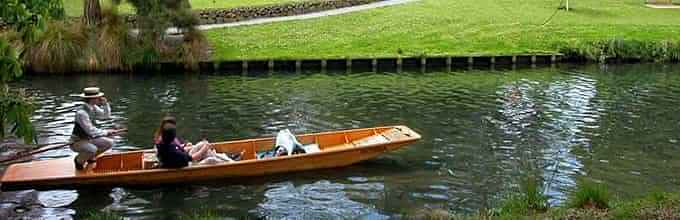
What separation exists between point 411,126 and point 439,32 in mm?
17539

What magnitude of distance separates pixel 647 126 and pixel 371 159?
736 cm

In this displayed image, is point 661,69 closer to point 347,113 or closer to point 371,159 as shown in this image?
point 347,113

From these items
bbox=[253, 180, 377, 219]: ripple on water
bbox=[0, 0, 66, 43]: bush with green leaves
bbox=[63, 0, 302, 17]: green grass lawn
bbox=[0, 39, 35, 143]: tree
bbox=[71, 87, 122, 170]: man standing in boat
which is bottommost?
bbox=[253, 180, 377, 219]: ripple on water

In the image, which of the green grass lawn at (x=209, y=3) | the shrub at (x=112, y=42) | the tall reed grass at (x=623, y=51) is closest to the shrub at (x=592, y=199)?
the shrub at (x=112, y=42)

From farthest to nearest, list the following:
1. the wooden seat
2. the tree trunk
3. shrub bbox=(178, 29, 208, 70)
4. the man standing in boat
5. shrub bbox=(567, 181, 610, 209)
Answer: the tree trunk < shrub bbox=(178, 29, 208, 70) < the wooden seat < the man standing in boat < shrub bbox=(567, 181, 610, 209)

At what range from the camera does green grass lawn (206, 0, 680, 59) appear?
30.4m

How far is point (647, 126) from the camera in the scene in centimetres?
1727

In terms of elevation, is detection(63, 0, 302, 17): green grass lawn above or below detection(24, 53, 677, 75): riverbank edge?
above

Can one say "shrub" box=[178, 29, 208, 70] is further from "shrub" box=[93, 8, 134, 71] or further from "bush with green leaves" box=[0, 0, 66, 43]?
"bush with green leaves" box=[0, 0, 66, 43]

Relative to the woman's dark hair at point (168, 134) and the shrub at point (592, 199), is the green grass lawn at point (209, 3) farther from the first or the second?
the shrub at point (592, 199)

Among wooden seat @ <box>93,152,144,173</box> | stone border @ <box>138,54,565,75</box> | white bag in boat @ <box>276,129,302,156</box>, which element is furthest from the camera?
stone border @ <box>138,54,565,75</box>

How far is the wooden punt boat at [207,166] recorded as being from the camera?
11.8 m

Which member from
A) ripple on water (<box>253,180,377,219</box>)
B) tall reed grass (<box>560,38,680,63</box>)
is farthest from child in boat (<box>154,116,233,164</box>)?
tall reed grass (<box>560,38,680,63</box>)

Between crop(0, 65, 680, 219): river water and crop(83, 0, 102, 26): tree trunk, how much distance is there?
3.05 metres
